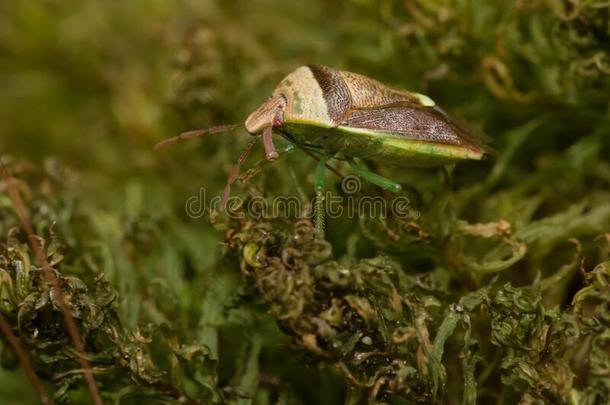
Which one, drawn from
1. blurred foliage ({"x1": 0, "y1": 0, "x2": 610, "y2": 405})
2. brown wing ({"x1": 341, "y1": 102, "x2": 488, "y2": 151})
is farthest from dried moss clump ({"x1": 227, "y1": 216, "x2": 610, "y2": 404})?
brown wing ({"x1": 341, "y1": 102, "x2": 488, "y2": 151})

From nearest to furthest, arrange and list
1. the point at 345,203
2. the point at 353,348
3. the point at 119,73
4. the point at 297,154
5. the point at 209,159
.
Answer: the point at 353,348, the point at 345,203, the point at 297,154, the point at 209,159, the point at 119,73

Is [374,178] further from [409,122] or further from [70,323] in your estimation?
[70,323]

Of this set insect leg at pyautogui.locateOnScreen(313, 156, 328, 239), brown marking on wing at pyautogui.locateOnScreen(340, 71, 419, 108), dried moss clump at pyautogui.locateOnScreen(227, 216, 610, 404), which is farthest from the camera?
brown marking on wing at pyautogui.locateOnScreen(340, 71, 419, 108)

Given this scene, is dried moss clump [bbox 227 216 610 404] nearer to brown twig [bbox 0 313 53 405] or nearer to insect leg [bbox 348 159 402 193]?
insect leg [bbox 348 159 402 193]

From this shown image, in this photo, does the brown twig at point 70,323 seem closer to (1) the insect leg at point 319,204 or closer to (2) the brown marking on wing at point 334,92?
(1) the insect leg at point 319,204

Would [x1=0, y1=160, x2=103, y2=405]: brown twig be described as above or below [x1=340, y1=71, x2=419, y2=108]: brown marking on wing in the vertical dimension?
below

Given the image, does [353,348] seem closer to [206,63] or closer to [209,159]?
[209,159]

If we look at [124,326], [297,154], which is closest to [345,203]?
[297,154]
